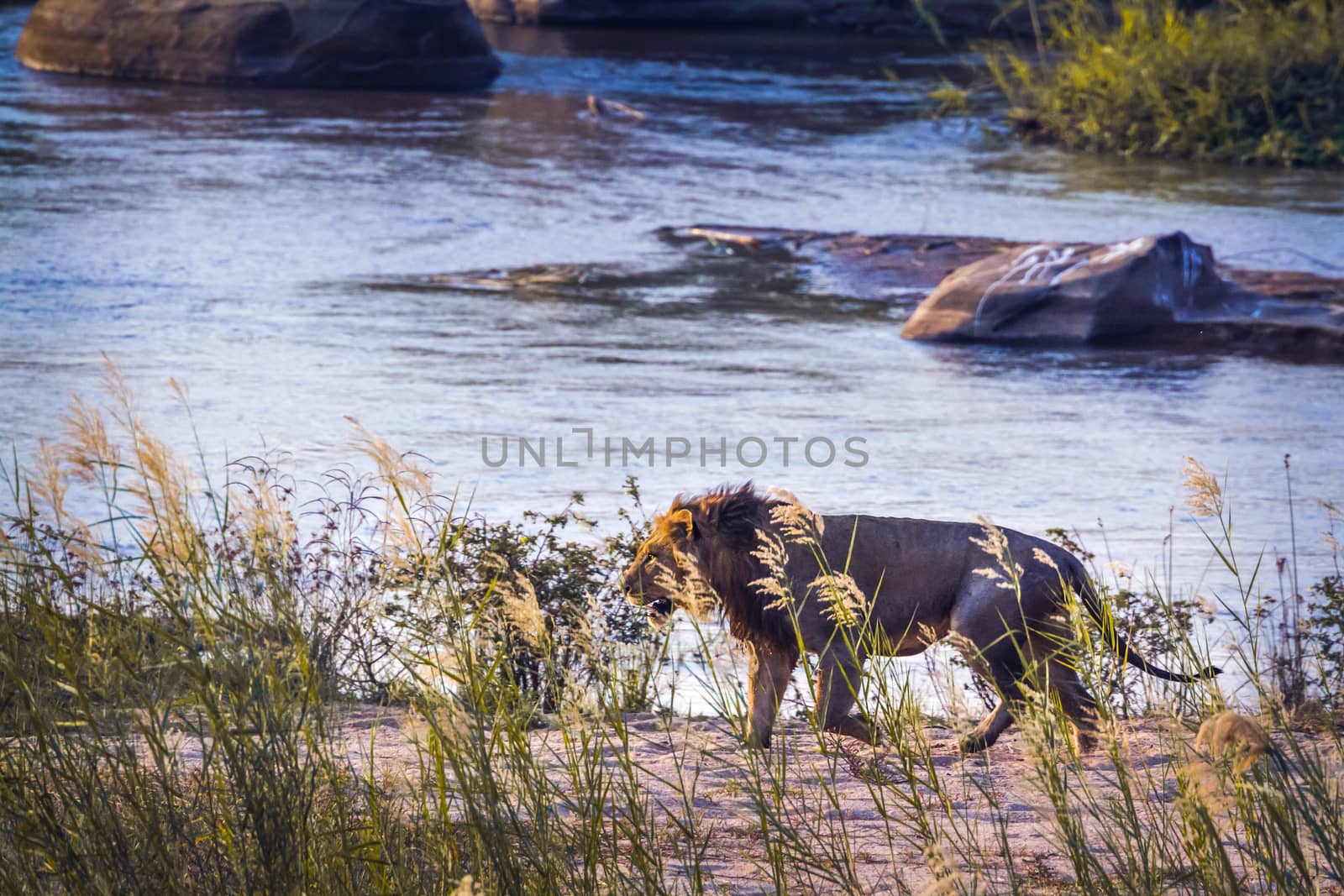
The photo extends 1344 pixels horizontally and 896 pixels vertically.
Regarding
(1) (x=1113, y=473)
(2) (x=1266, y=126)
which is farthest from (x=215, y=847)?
(2) (x=1266, y=126)

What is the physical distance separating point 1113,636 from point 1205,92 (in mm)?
17018

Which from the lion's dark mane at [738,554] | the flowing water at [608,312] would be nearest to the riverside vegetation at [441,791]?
the lion's dark mane at [738,554]

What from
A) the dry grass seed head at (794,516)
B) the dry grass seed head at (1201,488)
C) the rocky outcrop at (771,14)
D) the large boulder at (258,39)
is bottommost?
the dry grass seed head at (794,516)

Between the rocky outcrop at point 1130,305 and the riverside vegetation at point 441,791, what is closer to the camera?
the riverside vegetation at point 441,791

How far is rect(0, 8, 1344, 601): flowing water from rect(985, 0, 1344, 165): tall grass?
0.74 meters

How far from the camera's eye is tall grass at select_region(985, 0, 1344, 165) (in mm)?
19047

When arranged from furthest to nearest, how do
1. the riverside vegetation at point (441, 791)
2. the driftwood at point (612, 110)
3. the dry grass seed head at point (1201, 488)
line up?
the driftwood at point (612, 110)
the dry grass seed head at point (1201, 488)
the riverside vegetation at point (441, 791)

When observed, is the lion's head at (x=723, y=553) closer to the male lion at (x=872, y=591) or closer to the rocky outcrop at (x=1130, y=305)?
the male lion at (x=872, y=591)

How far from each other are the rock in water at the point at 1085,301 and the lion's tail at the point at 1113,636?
657 cm

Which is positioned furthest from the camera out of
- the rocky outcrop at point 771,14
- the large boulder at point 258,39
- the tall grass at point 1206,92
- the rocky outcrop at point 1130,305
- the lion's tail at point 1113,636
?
the rocky outcrop at point 771,14

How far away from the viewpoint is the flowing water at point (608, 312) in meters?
A: 8.24

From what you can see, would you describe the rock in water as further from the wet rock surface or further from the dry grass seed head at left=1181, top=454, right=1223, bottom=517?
the dry grass seed head at left=1181, top=454, right=1223, bottom=517

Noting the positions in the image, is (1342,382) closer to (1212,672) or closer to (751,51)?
(1212,672)

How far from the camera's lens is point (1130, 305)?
37.7 feet
